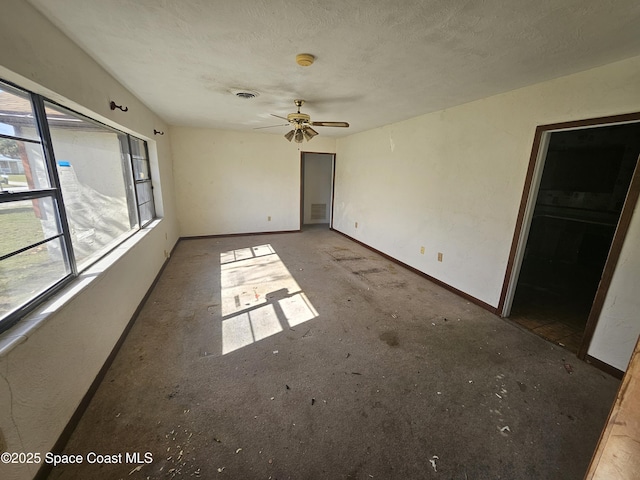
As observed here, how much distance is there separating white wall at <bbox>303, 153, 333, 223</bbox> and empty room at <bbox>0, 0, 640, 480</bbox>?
2971 mm

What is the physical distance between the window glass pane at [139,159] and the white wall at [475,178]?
3706 mm

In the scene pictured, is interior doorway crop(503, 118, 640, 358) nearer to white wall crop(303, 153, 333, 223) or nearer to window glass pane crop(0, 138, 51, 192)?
window glass pane crop(0, 138, 51, 192)

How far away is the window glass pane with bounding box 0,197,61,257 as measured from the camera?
4.07 feet

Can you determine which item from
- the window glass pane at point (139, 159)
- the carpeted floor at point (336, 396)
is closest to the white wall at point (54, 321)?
the carpeted floor at point (336, 396)

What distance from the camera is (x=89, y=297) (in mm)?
1721

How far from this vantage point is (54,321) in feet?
4.44

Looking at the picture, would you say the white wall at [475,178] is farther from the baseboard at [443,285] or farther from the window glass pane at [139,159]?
the window glass pane at [139,159]

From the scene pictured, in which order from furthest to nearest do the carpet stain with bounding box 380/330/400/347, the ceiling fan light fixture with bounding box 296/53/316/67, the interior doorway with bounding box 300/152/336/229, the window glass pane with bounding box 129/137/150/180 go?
the interior doorway with bounding box 300/152/336/229
the window glass pane with bounding box 129/137/150/180
the carpet stain with bounding box 380/330/400/347
the ceiling fan light fixture with bounding box 296/53/316/67

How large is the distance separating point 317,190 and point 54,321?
597 centimetres

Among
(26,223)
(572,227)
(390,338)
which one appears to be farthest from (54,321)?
(572,227)

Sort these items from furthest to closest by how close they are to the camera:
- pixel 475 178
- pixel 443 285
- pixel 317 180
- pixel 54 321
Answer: pixel 317 180 → pixel 443 285 → pixel 475 178 → pixel 54 321

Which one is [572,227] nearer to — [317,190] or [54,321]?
[317,190]

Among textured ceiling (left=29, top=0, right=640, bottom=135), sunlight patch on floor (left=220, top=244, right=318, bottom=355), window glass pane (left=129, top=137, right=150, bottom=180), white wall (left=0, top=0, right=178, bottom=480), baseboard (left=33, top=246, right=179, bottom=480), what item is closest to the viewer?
white wall (left=0, top=0, right=178, bottom=480)

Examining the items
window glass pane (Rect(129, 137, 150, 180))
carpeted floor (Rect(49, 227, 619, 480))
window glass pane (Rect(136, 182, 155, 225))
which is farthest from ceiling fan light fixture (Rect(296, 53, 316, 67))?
window glass pane (Rect(136, 182, 155, 225))
